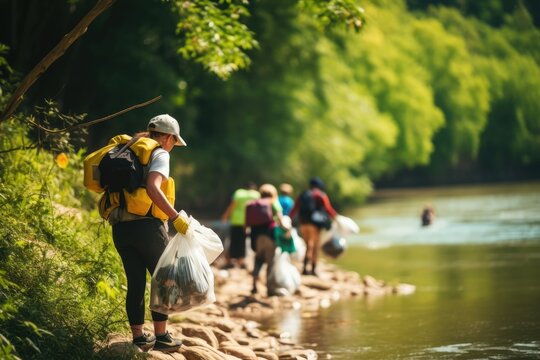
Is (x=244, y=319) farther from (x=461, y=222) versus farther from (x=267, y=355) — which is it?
(x=461, y=222)

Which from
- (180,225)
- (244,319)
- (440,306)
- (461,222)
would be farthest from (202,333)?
(461,222)

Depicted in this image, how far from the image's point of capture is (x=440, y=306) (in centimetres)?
1273

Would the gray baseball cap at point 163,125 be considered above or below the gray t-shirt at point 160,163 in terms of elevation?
above

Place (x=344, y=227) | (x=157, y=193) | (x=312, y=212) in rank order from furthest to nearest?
(x=344, y=227) → (x=312, y=212) → (x=157, y=193)

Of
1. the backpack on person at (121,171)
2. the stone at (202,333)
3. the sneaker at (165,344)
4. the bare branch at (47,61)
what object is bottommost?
the stone at (202,333)

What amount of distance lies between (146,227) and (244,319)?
17.0 ft

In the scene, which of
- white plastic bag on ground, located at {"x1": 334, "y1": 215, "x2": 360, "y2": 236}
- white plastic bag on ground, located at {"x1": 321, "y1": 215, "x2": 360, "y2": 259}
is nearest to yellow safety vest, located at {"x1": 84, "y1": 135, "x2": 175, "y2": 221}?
white plastic bag on ground, located at {"x1": 334, "y1": 215, "x2": 360, "y2": 236}

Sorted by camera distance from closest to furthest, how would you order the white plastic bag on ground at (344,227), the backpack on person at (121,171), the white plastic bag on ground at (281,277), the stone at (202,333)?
1. the backpack on person at (121,171)
2. the stone at (202,333)
3. the white plastic bag on ground at (281,277)
4. the white plastic bag on ground at (344,227)

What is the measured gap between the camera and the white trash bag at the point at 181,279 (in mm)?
7516

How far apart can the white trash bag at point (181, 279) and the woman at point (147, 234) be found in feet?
0.48

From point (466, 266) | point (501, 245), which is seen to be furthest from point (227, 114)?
point (466, 266)

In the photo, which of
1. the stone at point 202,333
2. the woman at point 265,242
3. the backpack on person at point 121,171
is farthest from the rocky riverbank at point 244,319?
the backpack on person at point 121,171

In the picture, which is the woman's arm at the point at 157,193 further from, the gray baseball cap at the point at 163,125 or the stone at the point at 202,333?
the stone at the point at 202,333

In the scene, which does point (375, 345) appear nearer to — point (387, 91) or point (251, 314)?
point (251, 314)
